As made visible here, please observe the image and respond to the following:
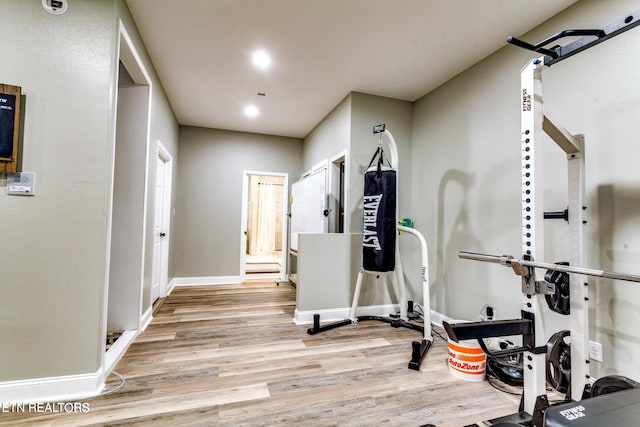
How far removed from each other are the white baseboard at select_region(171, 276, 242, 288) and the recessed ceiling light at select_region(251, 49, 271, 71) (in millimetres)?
3712

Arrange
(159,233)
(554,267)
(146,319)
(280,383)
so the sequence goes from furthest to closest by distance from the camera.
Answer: (159,233) → (146,319) → (280,383) → (554,267)

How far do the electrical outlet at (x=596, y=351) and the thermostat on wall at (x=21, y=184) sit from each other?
3760mm

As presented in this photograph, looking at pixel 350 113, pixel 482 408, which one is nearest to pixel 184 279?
pixel 350 113

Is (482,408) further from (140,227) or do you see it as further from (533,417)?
(140,227)

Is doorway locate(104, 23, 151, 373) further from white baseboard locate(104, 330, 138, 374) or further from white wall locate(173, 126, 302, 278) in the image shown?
white wall locate(173, 126, 302, 278)

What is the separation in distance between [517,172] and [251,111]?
357 centimetres

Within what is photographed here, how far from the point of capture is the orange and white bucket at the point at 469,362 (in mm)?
2160

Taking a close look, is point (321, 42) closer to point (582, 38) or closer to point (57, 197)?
point (582, 38)

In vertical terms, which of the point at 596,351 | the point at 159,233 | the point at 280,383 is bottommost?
the point at 280,383

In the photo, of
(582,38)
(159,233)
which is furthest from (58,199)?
(582,38)

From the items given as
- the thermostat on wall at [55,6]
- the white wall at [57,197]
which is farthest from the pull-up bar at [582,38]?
the thermostat on wall at [55,6]

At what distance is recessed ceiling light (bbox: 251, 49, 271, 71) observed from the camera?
2889 millimetres

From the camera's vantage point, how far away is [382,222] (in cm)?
302

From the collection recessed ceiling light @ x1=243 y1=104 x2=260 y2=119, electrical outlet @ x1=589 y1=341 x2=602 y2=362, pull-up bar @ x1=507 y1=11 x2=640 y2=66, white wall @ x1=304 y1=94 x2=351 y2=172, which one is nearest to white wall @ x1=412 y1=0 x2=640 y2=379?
electrical outlet @ x1=589 y1=341 x2=602 y2=362
